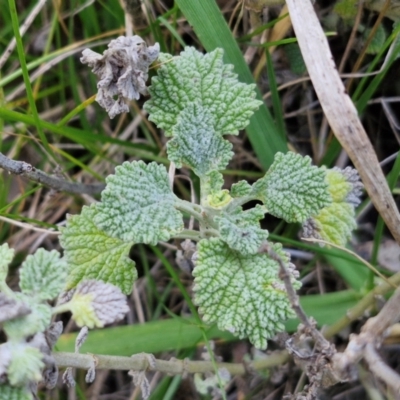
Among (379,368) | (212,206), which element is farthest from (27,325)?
(379,368)

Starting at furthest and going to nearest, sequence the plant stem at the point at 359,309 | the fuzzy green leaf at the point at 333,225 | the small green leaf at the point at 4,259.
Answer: the plant stem at the point at 359,309 → the fuzzy green leaf at the point at 333,225 → the small green leaf at the point at 4,259

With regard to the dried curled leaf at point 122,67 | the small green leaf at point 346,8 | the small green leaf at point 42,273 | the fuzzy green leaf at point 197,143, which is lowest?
the small green leaf at point 42,273

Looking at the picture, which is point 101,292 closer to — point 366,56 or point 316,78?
point 316,78

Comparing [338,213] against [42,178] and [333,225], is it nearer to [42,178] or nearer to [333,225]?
[333,225]

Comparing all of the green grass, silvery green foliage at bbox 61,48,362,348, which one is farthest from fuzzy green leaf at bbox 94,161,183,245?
the green grass

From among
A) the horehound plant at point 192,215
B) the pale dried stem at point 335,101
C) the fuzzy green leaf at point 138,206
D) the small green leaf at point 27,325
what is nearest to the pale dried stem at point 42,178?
the horehound plant at point 192,215

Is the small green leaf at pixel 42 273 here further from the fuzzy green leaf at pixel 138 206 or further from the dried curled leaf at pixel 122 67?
the dried curled leaf at pixel 122 67

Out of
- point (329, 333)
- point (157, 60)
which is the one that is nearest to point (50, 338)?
point (157, 60)
